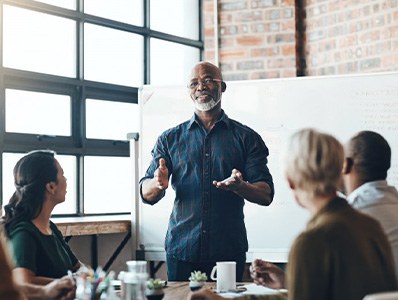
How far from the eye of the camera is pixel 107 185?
17.4 feet

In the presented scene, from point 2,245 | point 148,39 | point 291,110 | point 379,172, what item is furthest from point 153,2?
point 2,245

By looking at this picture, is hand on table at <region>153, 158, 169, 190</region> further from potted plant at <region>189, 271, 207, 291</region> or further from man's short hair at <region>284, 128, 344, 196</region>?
man's short hair at <region>284, 128, 344, 196</region>

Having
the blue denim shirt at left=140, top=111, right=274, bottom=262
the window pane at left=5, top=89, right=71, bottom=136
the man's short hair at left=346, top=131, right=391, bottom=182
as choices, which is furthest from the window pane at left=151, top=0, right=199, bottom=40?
the man's short hair at left=346, top=131, right=391, bottom=182

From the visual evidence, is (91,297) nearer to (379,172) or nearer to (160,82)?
(379,172)

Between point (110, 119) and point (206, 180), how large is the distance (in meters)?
2.07

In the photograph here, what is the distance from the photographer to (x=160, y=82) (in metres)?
5.66

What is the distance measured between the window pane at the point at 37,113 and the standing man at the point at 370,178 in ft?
9.07

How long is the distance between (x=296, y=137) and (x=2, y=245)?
2.92 ft

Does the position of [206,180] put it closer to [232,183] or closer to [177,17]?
[232,183]

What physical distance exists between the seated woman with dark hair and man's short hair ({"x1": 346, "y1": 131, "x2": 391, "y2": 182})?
44.3 inches

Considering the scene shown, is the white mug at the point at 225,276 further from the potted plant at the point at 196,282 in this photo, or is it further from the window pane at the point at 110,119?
the window pane at the point at 110,119

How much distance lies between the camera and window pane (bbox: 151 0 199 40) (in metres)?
5.68

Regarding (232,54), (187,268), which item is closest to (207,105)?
(187,268)

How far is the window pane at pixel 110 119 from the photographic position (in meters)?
5.16
